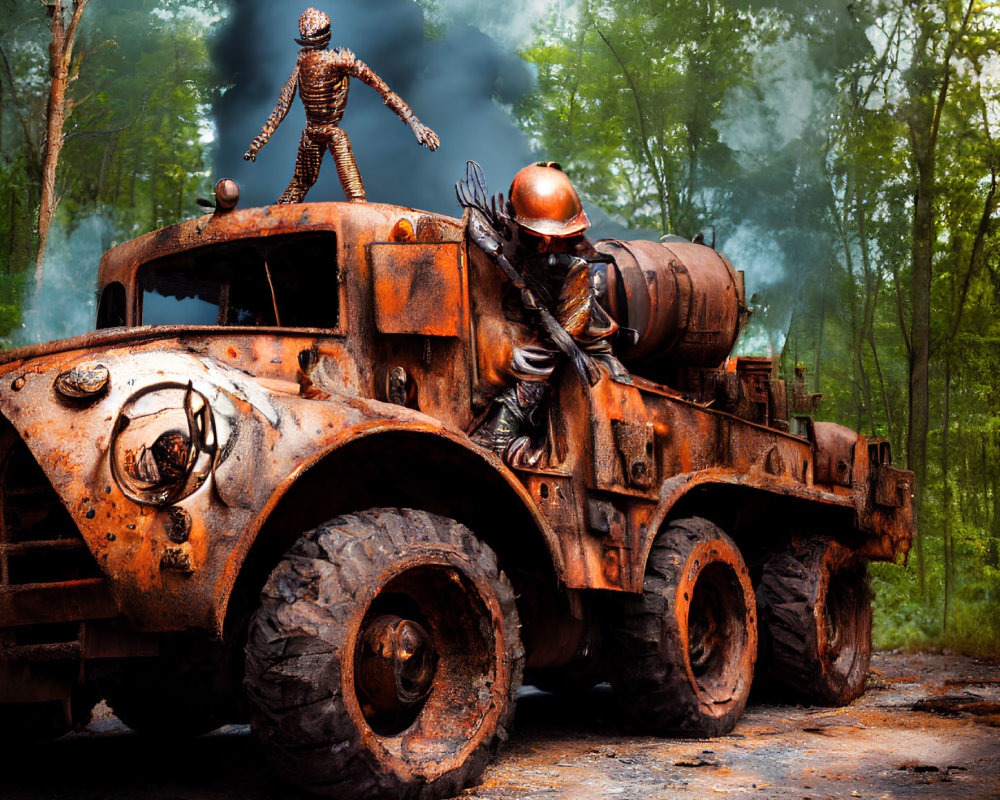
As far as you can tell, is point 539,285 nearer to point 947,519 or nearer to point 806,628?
point 806,628

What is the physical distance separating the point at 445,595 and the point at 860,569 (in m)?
5.57

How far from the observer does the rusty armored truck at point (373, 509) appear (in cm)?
411

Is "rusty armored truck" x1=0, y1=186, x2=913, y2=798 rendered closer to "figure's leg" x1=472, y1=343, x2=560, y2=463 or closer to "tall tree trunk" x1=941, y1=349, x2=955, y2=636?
"figure's leg" x1=472, y1=343, x2=560, y2=463

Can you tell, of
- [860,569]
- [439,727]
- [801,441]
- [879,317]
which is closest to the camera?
[439,727]

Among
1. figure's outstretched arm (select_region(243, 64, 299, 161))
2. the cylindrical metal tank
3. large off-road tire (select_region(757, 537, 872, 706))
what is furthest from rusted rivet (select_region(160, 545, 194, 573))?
large off-road tire (select_region(757, 537, 872, 706))

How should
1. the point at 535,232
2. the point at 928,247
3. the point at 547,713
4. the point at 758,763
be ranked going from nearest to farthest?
the point at 758,763
the point at 535,232
the point at 547,713
the point at 928,247

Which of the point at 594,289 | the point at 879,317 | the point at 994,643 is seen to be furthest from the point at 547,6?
the point at 594,289

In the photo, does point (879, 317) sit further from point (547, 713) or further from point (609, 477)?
point (609, 477)

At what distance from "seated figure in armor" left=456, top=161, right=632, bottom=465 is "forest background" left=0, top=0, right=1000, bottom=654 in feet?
25.3

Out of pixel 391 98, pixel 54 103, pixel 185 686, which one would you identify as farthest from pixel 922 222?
pixel 185 686

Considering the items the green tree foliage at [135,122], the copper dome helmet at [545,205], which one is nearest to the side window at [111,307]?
the copper dome helmet at [545,205]

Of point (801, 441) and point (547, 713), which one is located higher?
point (801, 441)

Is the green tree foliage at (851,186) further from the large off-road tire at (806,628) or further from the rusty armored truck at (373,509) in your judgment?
the rusty armored truck at (373,509)

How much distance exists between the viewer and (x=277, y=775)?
4289 mm
